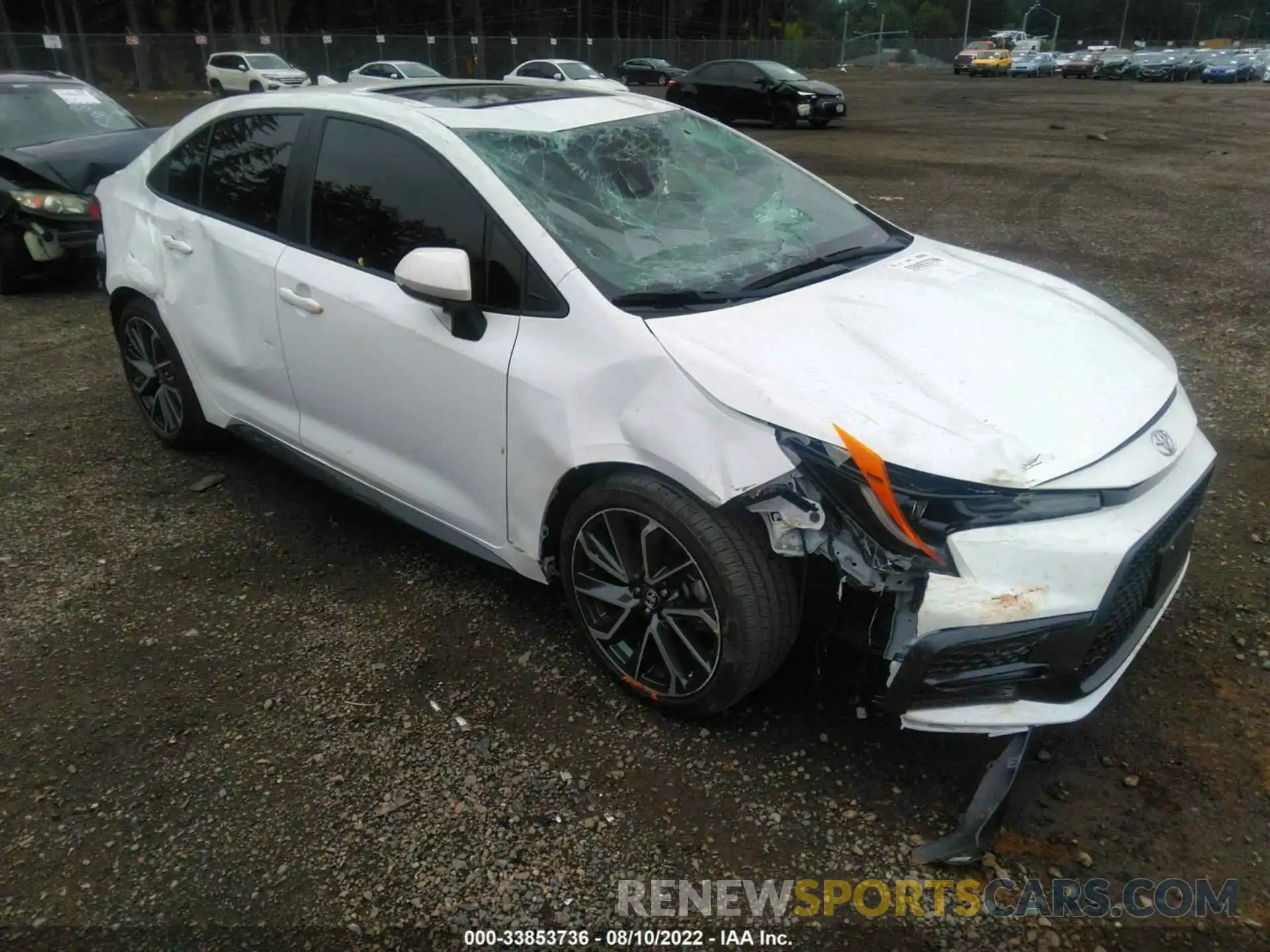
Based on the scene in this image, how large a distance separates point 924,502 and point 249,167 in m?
3.00

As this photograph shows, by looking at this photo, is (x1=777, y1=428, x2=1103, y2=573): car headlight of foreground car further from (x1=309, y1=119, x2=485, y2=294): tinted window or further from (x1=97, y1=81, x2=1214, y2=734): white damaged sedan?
(x1=309, y1=119, x2=485, y2=294): tinted window

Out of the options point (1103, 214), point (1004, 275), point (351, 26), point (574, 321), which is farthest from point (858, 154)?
point (351, 26)

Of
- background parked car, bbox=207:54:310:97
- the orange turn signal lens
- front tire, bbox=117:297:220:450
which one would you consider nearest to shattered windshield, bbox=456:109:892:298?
the orange turn signal lens

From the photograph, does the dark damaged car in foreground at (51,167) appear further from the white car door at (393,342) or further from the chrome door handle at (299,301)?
the white car door at (393,342)

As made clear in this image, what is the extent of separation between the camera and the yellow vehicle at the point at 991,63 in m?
44.9

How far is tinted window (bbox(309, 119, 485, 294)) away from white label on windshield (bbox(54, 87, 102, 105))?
21.7ft

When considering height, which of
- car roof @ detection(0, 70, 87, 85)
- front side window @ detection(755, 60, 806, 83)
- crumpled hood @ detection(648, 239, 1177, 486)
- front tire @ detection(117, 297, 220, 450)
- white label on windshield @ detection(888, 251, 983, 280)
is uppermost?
car roof @ detection(0, 70, 87, 85)

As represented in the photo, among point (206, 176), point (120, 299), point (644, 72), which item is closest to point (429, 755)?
point (206, 176)

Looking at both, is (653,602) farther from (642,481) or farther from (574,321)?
(574,321)

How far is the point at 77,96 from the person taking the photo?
8.38 meters

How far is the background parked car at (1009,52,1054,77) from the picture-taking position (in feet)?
146

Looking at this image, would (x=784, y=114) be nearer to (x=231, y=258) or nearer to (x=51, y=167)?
(x=51, y=167)

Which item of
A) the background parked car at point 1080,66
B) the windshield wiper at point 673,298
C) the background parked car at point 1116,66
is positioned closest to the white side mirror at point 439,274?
the windshield wiper at point 673,298

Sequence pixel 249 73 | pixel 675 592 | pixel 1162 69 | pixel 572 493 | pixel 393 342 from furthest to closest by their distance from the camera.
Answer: pixel 1162 69 → pixel 249 73 → pixel 393 342 → pixel 572 493 → pixel 675 592
